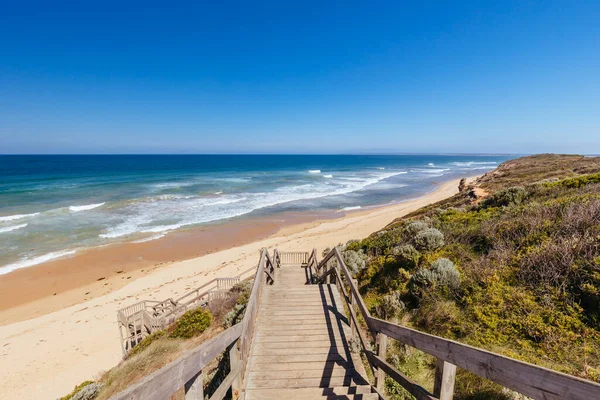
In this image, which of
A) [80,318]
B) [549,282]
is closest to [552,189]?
[549,282]

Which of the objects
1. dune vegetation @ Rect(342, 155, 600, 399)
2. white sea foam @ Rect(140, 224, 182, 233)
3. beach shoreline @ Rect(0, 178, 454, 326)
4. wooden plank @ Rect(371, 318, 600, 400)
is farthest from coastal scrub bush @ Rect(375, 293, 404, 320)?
white sea foam @ Rect(140, 224, 182, 233)

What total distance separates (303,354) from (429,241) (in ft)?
16.1

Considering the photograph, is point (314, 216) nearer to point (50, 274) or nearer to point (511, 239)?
point (50, 274)

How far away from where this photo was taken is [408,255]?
7.40 meters

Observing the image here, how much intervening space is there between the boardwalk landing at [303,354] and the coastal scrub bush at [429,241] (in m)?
2.88

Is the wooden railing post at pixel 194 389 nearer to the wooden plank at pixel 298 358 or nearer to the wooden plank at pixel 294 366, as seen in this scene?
the wooden plank at pixel 294 366

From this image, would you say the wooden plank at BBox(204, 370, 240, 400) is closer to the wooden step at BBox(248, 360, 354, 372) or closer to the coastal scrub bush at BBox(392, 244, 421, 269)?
the wooden step at BBox(248, 360, 354, 372)

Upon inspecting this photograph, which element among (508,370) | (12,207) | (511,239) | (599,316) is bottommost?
(12,207)

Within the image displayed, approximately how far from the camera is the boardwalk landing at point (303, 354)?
3.74 m

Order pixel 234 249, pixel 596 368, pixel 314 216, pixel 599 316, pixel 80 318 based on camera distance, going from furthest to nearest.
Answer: pixel 314 216 → pixel 234 249 → pixel 80 318 → pixel 599 316 → pixel 596 368

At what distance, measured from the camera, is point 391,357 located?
14.4ft

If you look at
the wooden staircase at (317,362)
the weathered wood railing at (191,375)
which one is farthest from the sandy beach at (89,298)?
the weathered wood railing at (191,375)

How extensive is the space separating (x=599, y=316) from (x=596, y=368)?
3.50ft

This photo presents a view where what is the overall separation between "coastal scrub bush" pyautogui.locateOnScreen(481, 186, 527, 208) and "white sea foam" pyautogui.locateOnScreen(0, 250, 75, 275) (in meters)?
25.2
